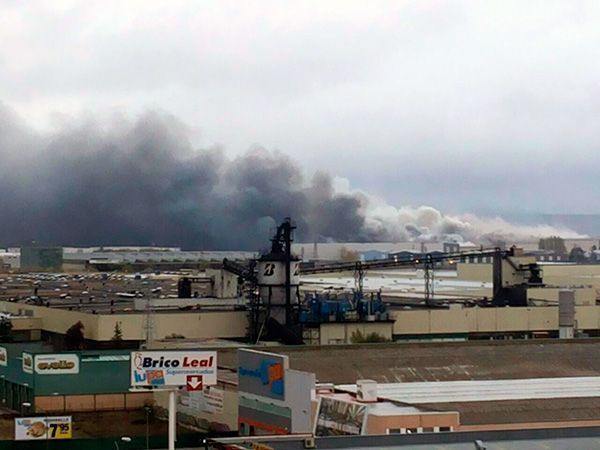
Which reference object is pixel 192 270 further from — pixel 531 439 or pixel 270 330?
pixel 531 439

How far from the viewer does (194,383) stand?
883 inches

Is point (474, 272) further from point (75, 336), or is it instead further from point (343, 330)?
point (75, 336)

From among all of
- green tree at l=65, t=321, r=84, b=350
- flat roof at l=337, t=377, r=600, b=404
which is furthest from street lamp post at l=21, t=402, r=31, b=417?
flat roof at l=337, t=377, r=600, b=404

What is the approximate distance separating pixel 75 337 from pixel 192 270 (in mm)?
45350

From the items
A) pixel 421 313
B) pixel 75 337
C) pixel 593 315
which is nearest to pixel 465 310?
pixel 421 313

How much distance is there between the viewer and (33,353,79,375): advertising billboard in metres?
35.1

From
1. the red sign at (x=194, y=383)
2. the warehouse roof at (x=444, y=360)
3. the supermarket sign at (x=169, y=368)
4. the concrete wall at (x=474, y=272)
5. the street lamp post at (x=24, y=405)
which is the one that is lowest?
the street lamp post at (x=24, y=405)

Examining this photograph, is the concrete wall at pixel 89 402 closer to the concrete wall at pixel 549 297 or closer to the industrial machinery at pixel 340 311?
the industrial machinery at pixel 340 311

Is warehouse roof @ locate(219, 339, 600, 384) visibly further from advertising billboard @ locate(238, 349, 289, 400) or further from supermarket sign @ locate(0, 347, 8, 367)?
supermarket sign @ locate(0, 347, 8, 367)

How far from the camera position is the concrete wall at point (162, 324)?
143ft

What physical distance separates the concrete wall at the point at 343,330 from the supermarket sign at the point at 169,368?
71.4 ft

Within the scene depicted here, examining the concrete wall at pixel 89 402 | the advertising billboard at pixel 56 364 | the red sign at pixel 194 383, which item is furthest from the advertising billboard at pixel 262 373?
the advertising billboard at pixel 56 364

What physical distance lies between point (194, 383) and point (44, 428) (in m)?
8.25

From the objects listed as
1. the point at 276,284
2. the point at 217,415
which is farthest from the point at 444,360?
the point at 276,284
